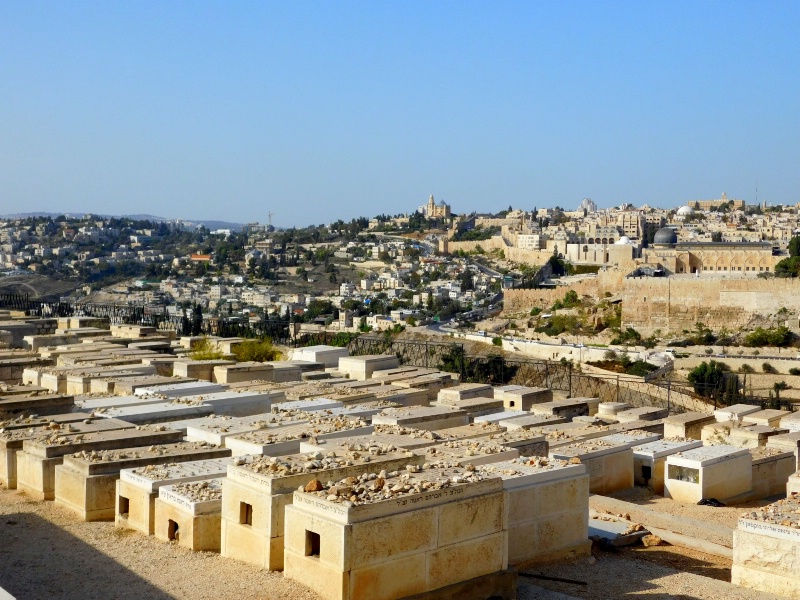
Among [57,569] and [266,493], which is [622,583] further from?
A: [57,569]

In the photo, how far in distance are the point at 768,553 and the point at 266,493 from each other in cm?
375

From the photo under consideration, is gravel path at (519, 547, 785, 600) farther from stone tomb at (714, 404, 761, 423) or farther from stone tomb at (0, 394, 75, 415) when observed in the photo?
stone tomb at (714, 404, 761, 423)

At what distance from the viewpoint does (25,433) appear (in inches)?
388

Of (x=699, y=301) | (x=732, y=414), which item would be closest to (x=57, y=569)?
(x=732, y=414)

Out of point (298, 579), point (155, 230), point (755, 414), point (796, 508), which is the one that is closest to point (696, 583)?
point (796, 508)

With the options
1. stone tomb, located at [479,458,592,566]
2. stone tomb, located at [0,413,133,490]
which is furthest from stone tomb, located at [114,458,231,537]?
stone tomb, located at [479,458,592,566]

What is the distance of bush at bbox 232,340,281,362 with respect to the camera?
19.9 m

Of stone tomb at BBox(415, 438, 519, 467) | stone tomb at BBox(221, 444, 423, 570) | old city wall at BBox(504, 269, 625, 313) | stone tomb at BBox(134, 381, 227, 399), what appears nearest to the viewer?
stone tomb at BBox(221, 444, 423, 570)

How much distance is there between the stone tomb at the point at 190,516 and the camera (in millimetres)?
7648

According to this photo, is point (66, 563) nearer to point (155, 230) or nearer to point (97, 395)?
point (97, 395)

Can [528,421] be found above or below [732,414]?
above

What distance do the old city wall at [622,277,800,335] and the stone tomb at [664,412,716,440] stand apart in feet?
83.7

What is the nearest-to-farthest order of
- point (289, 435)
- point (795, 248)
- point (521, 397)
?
1. point (289, 435)
2. point (521, 397)
3. point (795, 248)

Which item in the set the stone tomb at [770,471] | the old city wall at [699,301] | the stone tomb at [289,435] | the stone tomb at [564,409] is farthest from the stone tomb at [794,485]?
the old city wall at [699,301]
